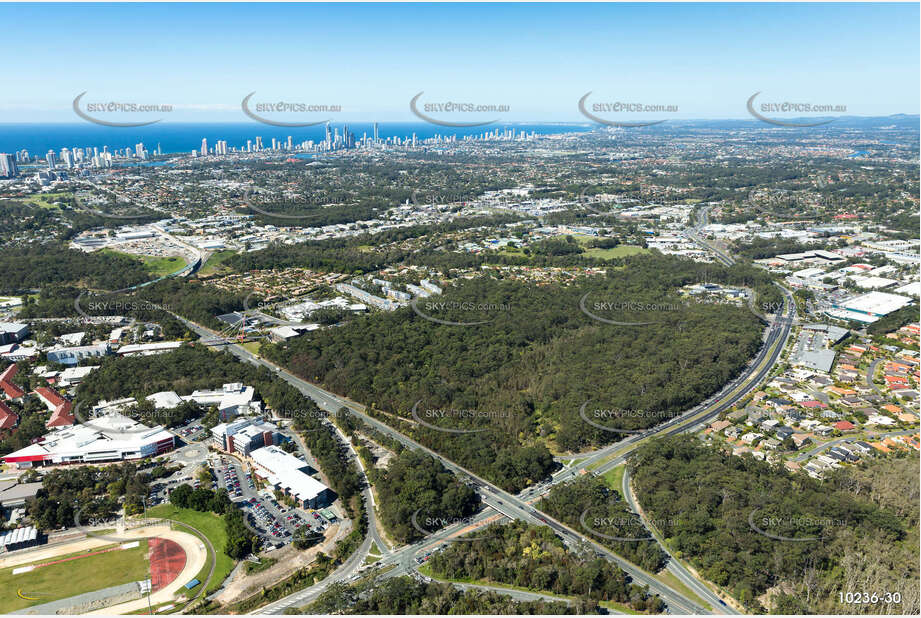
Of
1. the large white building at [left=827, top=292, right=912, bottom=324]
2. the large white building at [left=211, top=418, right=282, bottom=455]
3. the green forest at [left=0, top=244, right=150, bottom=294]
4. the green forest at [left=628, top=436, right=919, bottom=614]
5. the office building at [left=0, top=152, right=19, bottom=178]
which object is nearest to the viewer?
the green forest at [left=628, top=436, right=919, bottom=614]

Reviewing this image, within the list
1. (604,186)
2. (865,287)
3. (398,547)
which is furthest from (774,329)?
(604,186)

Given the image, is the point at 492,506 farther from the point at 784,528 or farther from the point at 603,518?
the point at 784,528

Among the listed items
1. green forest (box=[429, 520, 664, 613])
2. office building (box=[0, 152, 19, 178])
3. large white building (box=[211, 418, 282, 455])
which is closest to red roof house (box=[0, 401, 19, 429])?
large white building (box=[211, 418, 282, 455])

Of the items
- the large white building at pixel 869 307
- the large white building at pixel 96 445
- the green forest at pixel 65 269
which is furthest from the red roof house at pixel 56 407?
the large white building at pixel 869 307

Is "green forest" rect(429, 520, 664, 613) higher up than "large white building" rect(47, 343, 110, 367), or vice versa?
"large white building" rect(47, 343, 110, 367)

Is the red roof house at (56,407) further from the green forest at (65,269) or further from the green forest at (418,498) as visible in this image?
the green forest at (65,269)

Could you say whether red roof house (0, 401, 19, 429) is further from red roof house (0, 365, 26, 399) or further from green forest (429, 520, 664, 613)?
green forest (429, 520, 664, 613)

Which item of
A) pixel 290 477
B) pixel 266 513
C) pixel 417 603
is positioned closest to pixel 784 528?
pixel 417 603
